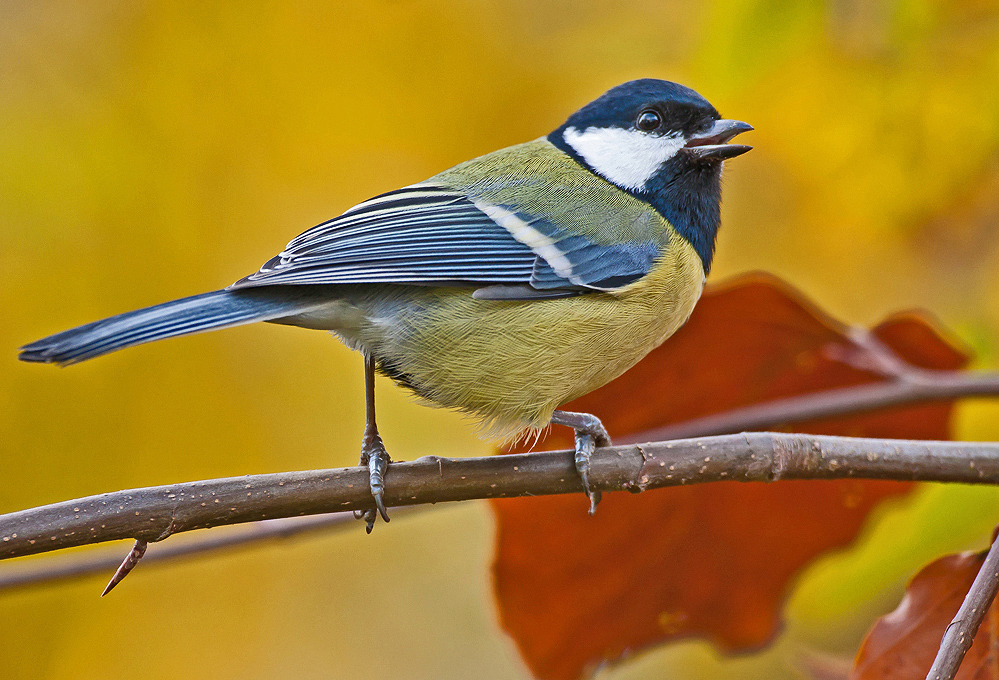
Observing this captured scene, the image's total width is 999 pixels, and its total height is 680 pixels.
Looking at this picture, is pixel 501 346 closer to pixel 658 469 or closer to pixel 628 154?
pixel 658 469

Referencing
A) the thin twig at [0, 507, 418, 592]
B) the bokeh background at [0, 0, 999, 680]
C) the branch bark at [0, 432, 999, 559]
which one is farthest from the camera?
the bokeh background at [0, 0, 999, 680]

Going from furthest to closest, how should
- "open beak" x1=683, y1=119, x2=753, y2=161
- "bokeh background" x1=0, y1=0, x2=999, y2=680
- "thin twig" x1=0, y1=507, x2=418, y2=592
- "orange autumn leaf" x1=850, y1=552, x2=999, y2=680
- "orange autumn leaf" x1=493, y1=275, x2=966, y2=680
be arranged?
"bokeh background" x1=0, y1=0, x2=999, y2=680 < "open beak" x1=683, y1=119, x2=753, y2=161 < "orange autumn leaf" x1=493, y1=275, x2=966, y2=680 < "thin twig" x1=0, y1=507, x2=418, y2=592 < "orange autumn leaf" x1=850, y1=552, x2=999, y2=680

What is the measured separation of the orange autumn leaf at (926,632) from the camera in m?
0.99

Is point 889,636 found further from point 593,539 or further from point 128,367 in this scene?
point 128,367

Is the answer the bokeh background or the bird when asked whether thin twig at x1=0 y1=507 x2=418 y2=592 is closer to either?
the bird

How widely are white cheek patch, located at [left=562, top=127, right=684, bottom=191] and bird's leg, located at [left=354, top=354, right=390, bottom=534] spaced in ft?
1.93

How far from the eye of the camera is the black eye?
1664 millimetres

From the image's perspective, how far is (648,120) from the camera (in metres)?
1.67

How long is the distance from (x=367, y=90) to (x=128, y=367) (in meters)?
0.75

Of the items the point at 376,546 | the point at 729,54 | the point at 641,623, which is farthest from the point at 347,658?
the point at 729,54

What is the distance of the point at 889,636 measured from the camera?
1.00 meters

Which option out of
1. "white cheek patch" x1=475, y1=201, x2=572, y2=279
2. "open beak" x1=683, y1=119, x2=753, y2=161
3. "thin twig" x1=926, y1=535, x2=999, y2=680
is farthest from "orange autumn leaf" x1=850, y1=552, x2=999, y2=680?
"open beak" x1=683, y1=119, x2=753, y2=161

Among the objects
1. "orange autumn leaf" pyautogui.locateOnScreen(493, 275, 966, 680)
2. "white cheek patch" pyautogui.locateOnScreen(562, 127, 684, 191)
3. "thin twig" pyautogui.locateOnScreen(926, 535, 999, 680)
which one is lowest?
"orange autumn leaf" pyautogui.locateOnScreen(493, 275, 966, 680)

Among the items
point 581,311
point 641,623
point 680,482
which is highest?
point 581,311
